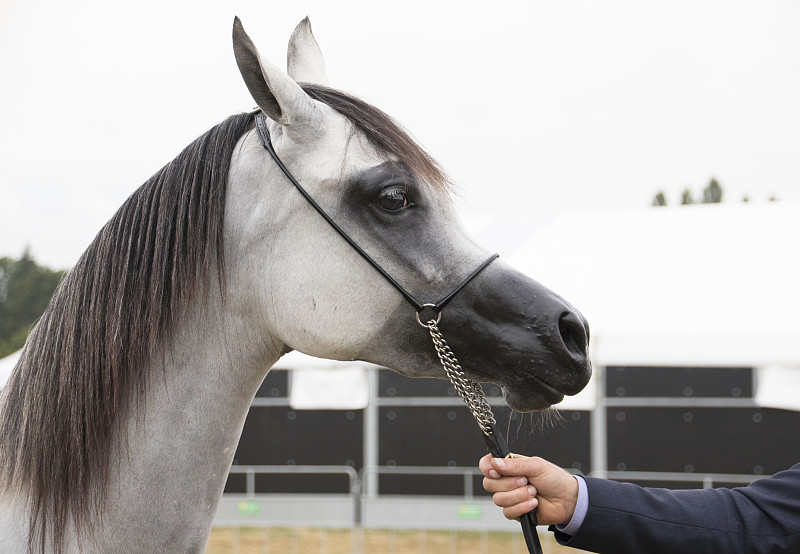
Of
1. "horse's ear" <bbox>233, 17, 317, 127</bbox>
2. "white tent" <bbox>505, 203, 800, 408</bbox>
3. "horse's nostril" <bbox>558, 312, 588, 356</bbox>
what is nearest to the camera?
"horse's ear" <bbox>233, 17, 317, 127</bbox>

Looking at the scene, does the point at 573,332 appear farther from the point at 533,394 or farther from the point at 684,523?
the point at 684,523

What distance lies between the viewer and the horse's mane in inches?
65.5

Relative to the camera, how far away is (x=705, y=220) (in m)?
9.88

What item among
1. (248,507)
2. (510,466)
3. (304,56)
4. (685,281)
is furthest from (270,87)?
(248,507)

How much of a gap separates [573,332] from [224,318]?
0.94 m

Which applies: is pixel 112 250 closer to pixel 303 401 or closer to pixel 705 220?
pixel 303 401

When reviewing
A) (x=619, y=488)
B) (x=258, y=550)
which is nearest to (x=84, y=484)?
(x=619, y=488)

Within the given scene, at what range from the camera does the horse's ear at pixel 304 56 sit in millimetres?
2342

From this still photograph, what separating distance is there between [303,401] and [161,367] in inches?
307

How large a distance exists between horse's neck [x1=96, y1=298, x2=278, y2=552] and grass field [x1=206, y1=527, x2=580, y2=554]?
28.0ft

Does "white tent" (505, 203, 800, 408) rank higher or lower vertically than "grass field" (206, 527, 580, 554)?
higher

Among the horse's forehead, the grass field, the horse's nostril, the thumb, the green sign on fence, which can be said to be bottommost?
the grass field

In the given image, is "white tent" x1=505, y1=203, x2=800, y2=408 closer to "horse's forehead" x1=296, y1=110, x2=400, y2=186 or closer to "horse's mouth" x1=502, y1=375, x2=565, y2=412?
"horse's mouth" x1=502, y1=375, x2=565, y2=412

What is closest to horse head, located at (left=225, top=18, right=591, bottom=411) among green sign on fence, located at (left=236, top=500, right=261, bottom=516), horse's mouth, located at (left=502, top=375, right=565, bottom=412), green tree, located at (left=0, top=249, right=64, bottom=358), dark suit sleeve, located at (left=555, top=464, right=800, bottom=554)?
horse's mouth, located at (left=502, top=375, right=565, bottom=412)
